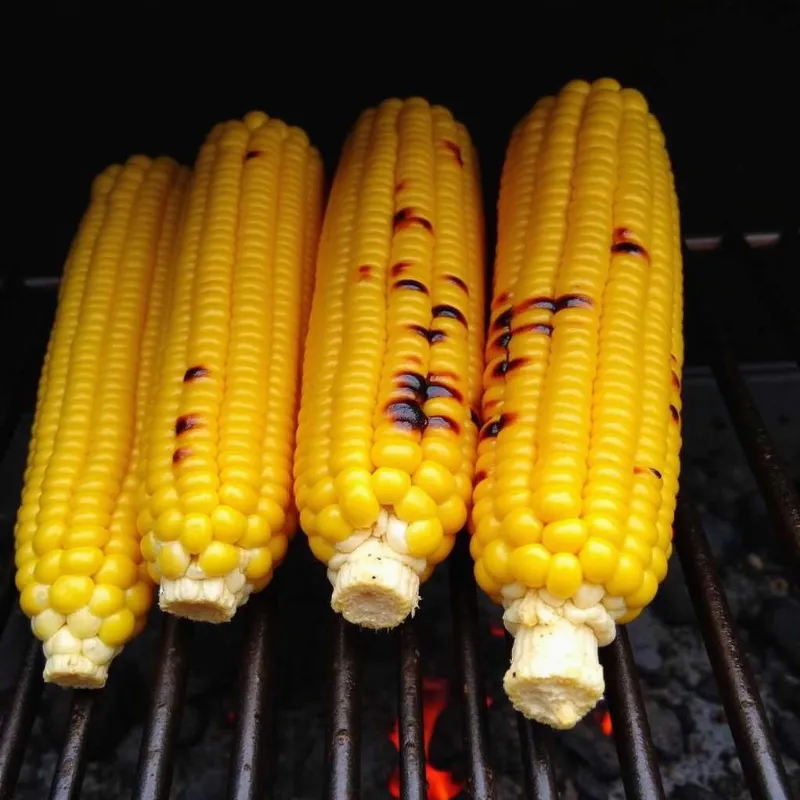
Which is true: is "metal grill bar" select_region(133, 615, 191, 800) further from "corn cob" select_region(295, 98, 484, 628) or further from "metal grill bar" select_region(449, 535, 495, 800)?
"metal grill bar" select_region(449, 535, 495, 800)

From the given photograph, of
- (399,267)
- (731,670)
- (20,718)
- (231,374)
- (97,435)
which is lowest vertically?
(20,718)

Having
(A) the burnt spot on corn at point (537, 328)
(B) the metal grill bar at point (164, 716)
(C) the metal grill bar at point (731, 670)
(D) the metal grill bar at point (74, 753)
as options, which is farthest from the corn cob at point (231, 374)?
(C) the metal grill bar at point (731, 670)

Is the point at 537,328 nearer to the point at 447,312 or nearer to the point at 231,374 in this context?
the point at 447,312

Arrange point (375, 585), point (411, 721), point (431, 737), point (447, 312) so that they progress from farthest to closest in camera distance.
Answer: point (431, 737) < point (447, 312) < point (411, 721) < point (375, 585)

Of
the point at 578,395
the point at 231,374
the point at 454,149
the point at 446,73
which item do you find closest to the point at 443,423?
the point at 578,395

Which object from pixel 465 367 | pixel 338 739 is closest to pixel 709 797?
pixel 338 739
